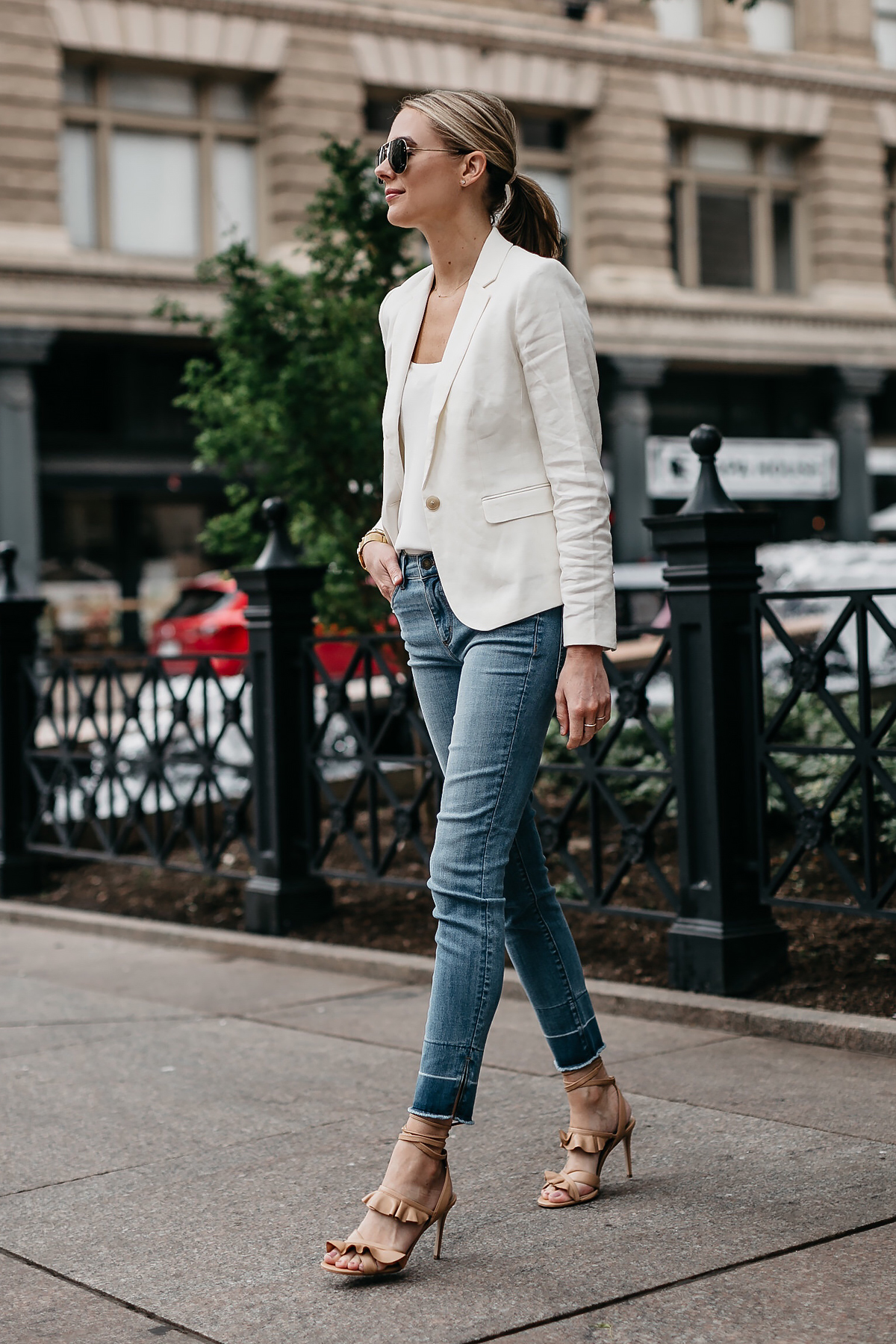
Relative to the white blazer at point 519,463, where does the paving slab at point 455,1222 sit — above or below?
below

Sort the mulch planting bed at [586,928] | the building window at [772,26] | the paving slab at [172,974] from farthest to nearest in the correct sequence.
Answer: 1. the building window at [772,26]
2. the paving slab at [172,974]
3. the mulch planting bed at [586,928]

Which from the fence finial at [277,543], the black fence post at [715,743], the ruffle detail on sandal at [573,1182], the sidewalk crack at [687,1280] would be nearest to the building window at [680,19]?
the fence finial at [277,543]

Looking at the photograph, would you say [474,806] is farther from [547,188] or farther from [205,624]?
[547,188]

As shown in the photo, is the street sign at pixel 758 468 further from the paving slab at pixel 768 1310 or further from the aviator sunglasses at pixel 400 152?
the paving slab at pixel 768 1310

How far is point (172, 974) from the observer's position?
620cm

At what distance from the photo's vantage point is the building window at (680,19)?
25922 mm

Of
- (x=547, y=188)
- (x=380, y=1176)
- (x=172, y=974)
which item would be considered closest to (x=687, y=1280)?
(x=380, y=1176)

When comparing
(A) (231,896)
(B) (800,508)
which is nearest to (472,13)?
(B) (800,508)

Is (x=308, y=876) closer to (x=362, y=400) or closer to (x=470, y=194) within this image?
(x=362, y=400)

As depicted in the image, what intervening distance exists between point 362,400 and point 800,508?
22.0 m

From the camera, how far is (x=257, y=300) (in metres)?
7.77

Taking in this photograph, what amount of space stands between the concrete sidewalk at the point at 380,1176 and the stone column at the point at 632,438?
20.7m

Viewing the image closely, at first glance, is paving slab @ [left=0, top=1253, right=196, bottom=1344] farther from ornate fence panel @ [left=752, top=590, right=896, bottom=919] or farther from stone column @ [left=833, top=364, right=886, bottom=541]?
stone column @ [left=833, top=364, right=886, bottom=541]

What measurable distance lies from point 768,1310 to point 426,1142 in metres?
0.64
